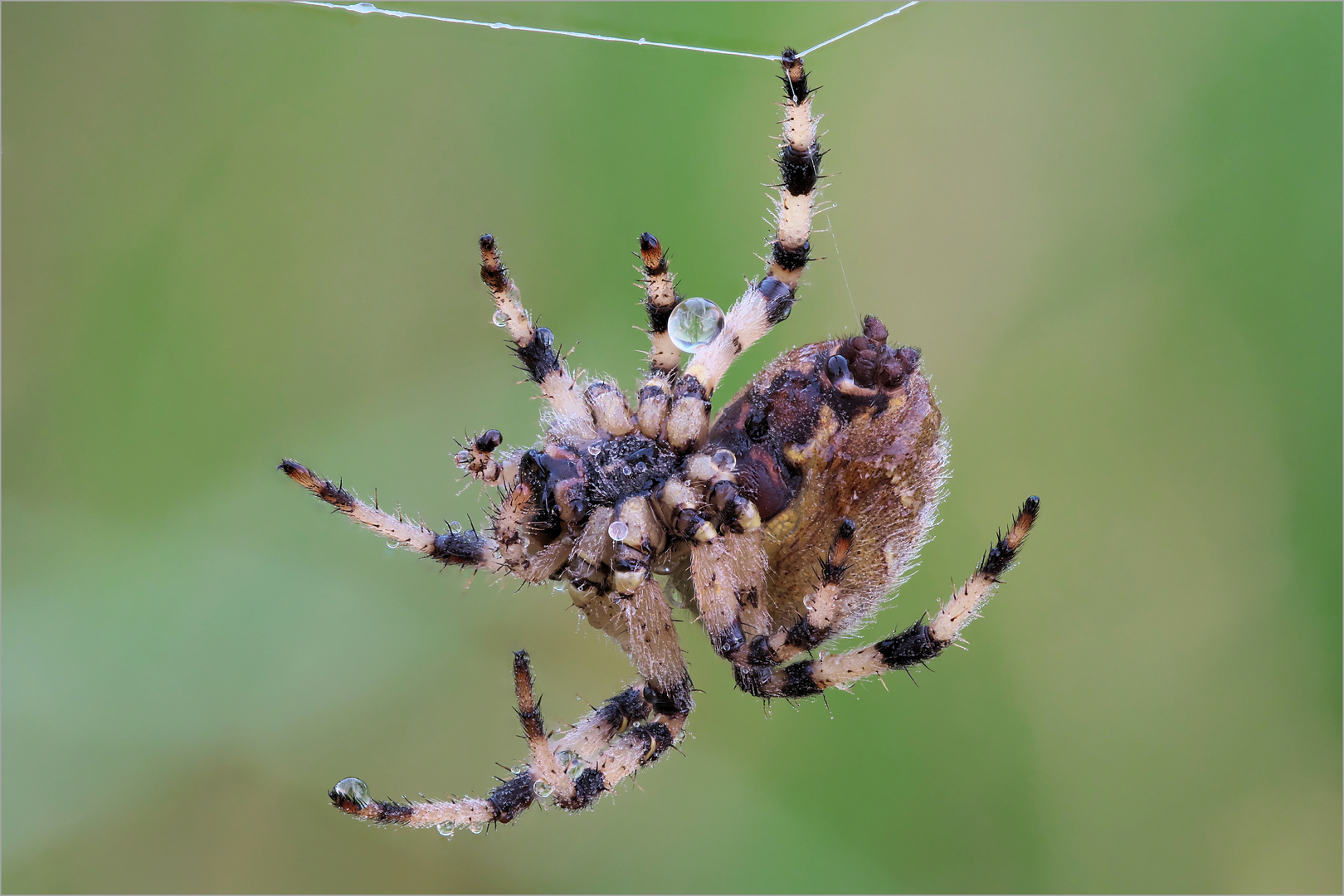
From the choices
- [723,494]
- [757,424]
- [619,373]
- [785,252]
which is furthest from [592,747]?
[785,252]

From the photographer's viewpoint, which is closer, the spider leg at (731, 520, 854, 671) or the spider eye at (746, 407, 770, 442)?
the spider leg at (731, 520, 854, 671)

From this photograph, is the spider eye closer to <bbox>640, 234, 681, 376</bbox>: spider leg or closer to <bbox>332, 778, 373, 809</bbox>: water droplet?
<bbox>640, 234, 681, 376</bbox>: spider leg

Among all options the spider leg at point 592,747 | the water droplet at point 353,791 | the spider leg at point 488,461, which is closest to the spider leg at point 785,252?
the spider leg at point 488,461

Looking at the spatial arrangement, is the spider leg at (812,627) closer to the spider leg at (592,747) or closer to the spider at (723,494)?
the spider at (723,494)

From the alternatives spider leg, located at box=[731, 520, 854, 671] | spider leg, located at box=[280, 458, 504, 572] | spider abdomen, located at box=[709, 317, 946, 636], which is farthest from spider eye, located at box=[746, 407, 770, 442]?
spider leg, located at box=[280, 458, 504, 572]

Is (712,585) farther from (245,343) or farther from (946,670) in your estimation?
(245,343)

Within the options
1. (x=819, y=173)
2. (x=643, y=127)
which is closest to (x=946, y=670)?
(x=819, y=173)

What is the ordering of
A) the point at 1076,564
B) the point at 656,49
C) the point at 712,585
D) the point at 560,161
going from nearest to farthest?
1. the point at 712,585
2. the point at 656,49
3. the point at 560,161
4. the point at 1076,564
